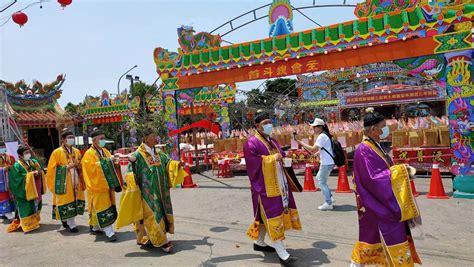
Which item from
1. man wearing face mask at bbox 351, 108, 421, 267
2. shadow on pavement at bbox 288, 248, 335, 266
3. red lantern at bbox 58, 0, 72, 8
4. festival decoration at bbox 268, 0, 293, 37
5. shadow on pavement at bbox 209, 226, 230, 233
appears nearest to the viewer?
man wearing face mask at bbox 351, 108, 421, 267

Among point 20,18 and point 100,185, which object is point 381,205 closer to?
point 100,185

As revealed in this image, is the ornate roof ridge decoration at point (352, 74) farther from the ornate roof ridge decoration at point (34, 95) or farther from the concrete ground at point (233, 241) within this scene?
the ornate roof ridge decoration at point (34, 95)

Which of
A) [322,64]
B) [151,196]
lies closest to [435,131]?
[322,64]

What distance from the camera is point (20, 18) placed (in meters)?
7.43

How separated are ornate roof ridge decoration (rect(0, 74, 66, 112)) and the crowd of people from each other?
50.3ft

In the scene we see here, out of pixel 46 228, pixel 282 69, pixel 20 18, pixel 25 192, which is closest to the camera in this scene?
pixel 25 192

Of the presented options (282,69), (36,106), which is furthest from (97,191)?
(36,106)

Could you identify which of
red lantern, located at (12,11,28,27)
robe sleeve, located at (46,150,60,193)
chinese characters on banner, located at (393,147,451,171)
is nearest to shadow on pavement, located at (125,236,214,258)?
robe sleeve, located at (46,150,60,193)

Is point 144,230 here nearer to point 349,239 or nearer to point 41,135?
point 349,239

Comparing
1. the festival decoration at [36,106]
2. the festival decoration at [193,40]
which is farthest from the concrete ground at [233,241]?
the festival decoration at [36,106]

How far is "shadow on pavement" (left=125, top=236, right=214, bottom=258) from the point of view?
4.93 metres

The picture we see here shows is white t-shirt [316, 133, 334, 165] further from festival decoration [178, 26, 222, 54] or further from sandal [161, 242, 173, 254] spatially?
festival decoration [178, 26, 222, 54]

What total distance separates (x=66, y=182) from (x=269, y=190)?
12.9 feet

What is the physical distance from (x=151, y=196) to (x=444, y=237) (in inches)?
157
